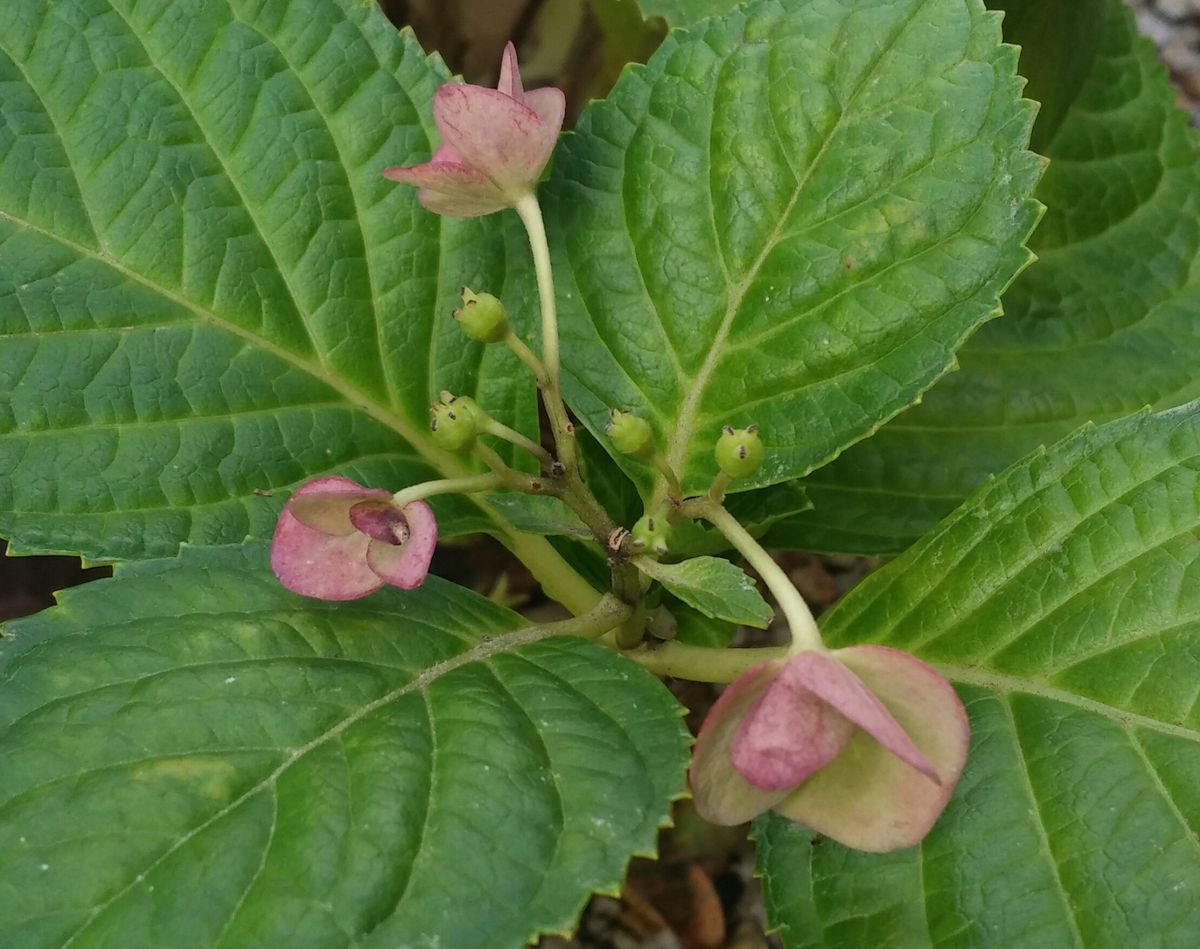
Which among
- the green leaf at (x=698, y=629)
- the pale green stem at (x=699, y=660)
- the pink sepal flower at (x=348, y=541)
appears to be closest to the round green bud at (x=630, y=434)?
the pink sepal flower at (x=348, y=541)

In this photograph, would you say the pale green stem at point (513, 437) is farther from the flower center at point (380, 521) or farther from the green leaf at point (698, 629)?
the green leaf at point (698, 629)

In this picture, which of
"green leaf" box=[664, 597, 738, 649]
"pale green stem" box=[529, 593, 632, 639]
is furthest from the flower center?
"green leaf" box=[664, 597, 738, 649]

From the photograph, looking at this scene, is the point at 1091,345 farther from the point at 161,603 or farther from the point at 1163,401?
the point at 161,603

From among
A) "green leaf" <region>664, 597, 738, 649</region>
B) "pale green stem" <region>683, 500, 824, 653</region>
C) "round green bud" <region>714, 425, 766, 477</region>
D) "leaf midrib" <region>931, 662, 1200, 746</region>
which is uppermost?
"round green bud" <region>714, 425, 766, 477</region>

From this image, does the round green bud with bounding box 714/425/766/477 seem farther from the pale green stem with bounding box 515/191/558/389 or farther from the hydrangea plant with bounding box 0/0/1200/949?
the pale green stem with bounding box 515/191/558/389

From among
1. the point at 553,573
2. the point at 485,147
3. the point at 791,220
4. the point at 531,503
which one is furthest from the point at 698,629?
the point at 485,147

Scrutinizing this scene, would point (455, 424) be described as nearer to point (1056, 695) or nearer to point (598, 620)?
point (598, 620)

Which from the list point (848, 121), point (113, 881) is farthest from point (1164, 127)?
point (113, 881)
